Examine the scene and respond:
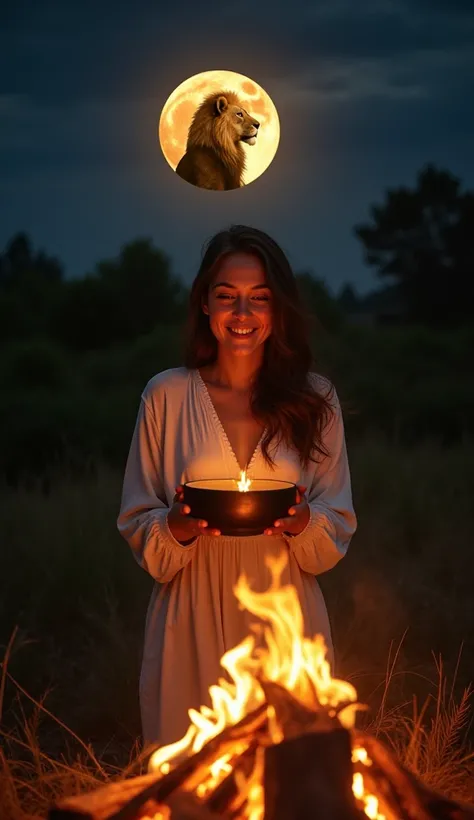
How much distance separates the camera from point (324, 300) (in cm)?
2128

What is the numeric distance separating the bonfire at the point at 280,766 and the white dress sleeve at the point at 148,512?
1.86ft

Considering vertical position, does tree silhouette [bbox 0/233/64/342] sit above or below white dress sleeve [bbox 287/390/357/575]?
above

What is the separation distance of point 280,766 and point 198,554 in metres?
1.09

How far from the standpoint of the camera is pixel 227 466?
2984 millimetres

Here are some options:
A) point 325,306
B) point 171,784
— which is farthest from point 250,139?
point 325,306

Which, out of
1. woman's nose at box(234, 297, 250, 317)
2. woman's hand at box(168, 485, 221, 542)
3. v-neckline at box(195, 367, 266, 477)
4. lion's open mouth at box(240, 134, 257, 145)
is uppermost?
lion's open mouth at box(240, 134, 257, 145)

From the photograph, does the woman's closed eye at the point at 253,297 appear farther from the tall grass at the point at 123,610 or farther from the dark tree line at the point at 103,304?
the dark tree line at the point at 103,304

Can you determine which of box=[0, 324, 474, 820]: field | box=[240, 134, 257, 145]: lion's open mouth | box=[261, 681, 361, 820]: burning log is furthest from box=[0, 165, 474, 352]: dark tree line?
box=[261, 681, 361, 820]: burning log

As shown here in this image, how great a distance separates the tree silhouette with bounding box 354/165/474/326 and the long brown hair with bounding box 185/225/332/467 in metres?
22.5

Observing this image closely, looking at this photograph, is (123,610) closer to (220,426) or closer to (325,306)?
(220,426)

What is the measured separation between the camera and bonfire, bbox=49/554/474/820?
1889 millimetres

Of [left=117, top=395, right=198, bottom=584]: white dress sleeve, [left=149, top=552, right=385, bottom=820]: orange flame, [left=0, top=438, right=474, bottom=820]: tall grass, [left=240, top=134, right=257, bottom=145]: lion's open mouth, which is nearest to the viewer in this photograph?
[left=149, top=552, right=385, bottom=820]: orange flame

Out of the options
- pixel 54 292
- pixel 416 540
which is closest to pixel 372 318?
pixel 54 292

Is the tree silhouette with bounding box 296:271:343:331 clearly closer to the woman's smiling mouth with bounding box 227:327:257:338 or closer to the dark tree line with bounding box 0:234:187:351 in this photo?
the dark tree line with bounding box 0:234:187:351
